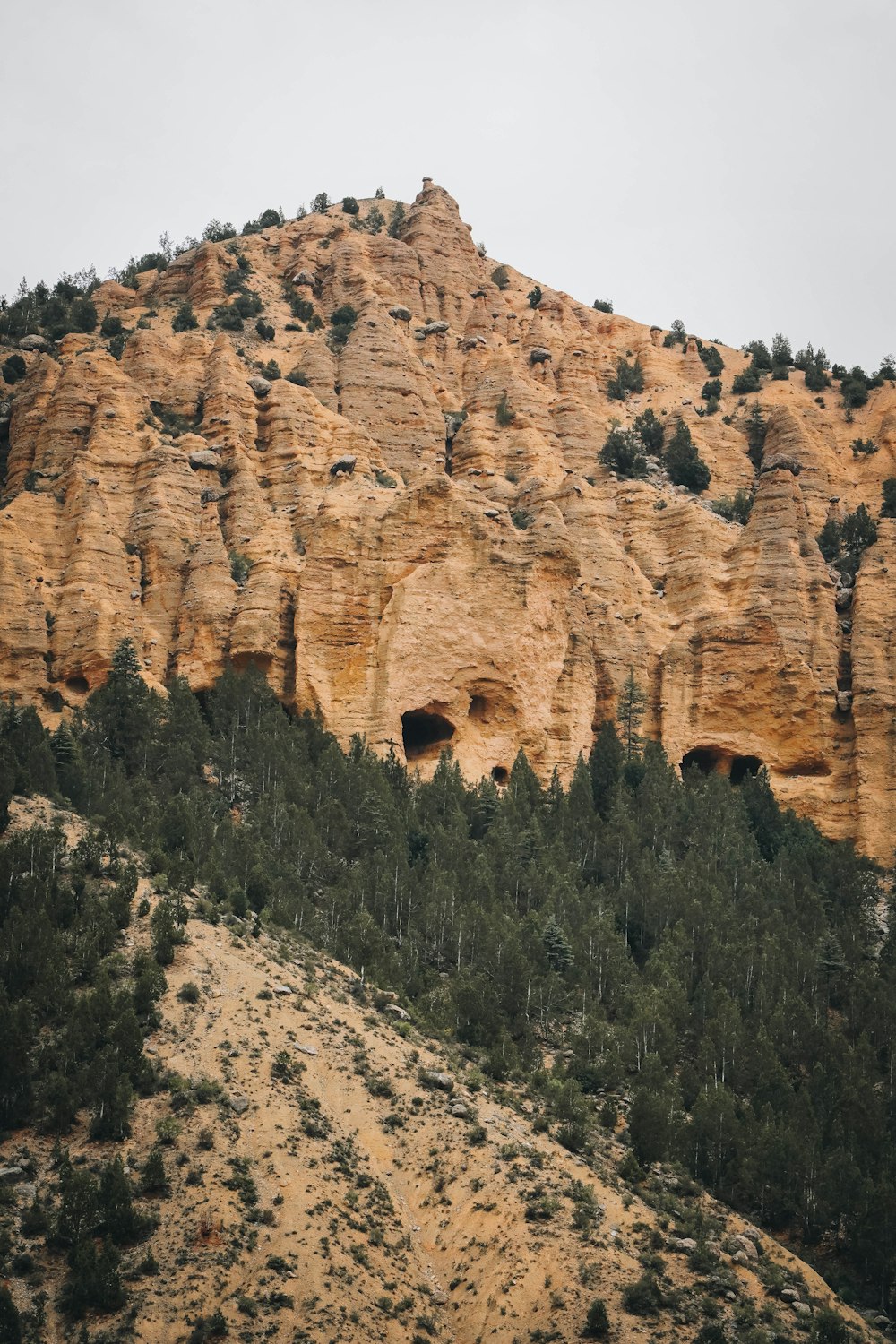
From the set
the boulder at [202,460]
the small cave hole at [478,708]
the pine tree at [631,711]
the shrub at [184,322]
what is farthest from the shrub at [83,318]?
the pine tree at [631,711]

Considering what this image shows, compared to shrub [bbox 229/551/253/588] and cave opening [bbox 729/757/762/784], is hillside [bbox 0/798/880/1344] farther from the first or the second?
cave opening [bbox 729/757/762/784]

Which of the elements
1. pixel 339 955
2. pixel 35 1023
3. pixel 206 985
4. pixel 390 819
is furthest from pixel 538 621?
pixel 35 1023

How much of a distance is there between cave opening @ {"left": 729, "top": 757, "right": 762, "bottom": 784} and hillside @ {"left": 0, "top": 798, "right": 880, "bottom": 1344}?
3438 centimetres

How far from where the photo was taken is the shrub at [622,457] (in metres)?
85.4

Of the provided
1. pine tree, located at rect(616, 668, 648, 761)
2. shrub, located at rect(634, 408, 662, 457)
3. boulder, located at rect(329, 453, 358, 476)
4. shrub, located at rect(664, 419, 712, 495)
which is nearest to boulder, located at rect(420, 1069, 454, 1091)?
pine tree, located at rect(616, 668, 648, 761)

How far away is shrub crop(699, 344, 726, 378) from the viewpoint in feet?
341

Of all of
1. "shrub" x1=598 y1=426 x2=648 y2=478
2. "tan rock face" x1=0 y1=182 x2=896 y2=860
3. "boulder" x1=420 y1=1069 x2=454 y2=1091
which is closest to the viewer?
"boulder" x1=420 y1=1069 x2=454 y2=1091

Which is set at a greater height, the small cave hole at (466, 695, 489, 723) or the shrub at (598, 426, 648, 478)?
the shrub at (598, 426, 648, 478)

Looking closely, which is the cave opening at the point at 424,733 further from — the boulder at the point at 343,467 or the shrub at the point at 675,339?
the shrub at the point at 675,339

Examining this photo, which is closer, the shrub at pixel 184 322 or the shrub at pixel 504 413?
the shrub at pixel 504 413

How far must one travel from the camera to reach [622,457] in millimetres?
85562

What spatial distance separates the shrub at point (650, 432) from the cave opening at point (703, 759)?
80.2 ft

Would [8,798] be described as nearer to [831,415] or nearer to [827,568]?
[827,568]

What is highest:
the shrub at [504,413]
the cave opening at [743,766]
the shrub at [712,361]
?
the shrub at [712,361]
